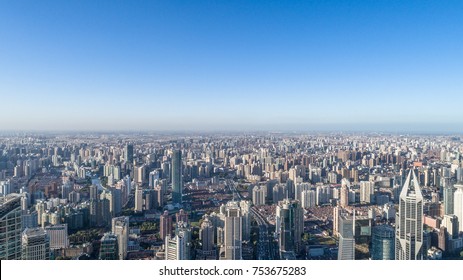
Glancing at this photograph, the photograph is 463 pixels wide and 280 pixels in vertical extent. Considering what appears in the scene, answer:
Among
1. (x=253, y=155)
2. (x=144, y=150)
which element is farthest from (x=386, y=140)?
(x=144, y=150)

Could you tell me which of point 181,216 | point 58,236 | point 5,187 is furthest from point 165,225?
point 5,187

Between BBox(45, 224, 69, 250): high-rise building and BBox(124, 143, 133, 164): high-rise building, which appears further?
BBox(124, 143, 133, 164): high-rise building

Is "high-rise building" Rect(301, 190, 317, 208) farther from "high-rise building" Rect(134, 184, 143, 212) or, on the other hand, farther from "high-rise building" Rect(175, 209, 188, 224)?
"high-rise building" Rect(134, 184, 143, 212)

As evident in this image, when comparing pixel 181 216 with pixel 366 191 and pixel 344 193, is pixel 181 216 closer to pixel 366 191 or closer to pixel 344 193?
pixel 344 193

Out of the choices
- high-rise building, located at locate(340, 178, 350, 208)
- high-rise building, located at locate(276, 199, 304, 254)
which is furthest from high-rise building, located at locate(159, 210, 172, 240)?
high-rise building, located at locate(340, 178, 350, 208)

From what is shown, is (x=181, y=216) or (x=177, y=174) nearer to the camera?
(x=181, y=216)

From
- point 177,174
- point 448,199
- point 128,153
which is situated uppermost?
point 128,153
